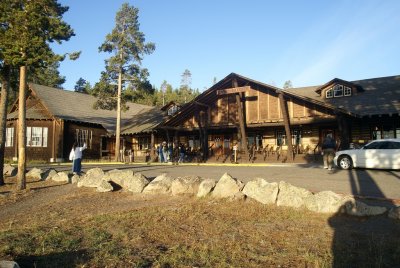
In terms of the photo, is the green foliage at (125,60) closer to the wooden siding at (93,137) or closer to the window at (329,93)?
the wooden siding at (93,137)

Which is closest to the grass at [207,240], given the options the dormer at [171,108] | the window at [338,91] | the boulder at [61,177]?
the boulder at [61,177]

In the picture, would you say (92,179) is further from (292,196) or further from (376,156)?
(376,156)

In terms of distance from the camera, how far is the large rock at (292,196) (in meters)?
8.74

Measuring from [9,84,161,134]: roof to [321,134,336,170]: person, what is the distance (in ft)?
68.8

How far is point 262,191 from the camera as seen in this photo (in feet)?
31.2

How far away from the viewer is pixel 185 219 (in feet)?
27.0

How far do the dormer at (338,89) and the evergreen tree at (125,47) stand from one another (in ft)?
51.9

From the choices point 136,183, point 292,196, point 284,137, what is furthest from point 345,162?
point 284,137

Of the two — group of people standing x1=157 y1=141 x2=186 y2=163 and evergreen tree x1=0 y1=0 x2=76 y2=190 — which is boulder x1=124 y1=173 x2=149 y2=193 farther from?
group of people standing x1=157 y1=141 x2=186 y2=163

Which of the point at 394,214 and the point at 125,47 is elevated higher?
the point at 125,47

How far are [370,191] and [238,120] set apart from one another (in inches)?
704

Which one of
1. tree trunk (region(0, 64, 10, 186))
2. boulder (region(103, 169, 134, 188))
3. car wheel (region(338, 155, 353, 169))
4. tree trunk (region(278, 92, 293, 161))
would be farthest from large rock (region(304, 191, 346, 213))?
tree trunk (region(278, 92, 293, 161))

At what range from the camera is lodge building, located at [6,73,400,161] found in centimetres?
2319

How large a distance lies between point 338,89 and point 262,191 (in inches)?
762
